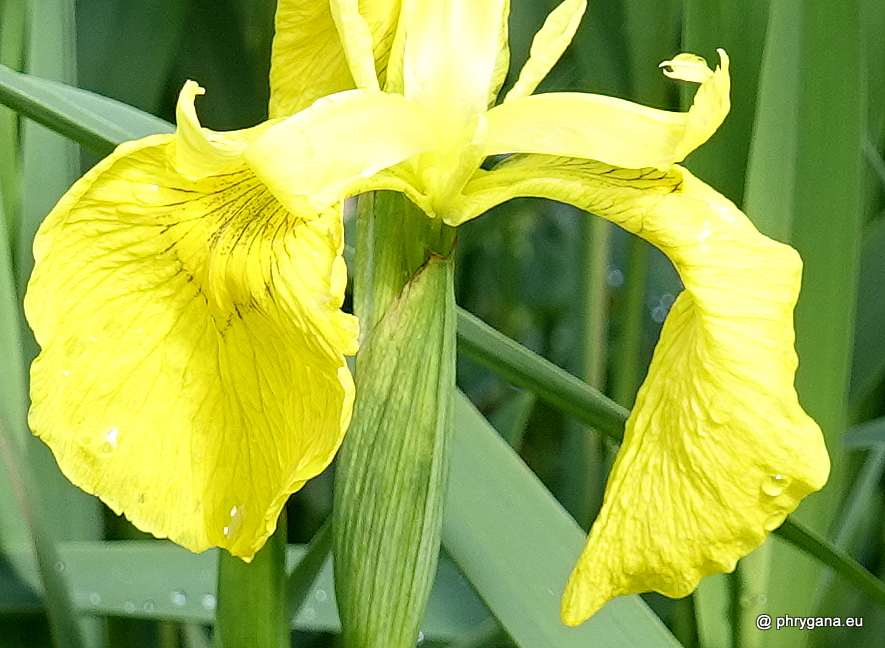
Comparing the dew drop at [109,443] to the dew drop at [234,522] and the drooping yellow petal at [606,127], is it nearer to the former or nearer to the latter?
the dew drop at [234,522]

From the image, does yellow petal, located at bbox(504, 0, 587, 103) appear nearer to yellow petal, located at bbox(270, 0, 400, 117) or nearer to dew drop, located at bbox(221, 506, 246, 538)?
yellow petal, located at bbox(270, 0, 400, 117)

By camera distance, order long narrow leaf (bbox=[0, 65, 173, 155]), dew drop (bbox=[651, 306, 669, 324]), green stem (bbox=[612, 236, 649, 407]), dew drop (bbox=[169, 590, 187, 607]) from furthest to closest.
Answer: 1. dew drop (bbox=[651, 306, 669, 324])
2. green stem (bbox=[612, 236, 649, 407])
3. dew drop (bbox=[169, 590, 187, 607])
4. long narrow leaf (bbox=[0, 65, 173, 155])

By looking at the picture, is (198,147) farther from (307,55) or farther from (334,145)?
(307,55)

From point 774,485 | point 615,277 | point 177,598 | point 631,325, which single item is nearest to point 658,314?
point 615,277

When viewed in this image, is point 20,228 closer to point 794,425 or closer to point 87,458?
point 87,458

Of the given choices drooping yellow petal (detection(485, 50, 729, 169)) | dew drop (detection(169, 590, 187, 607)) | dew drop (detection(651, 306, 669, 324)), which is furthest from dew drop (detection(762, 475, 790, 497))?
dew drop (detection(651, 306, 669, 324))

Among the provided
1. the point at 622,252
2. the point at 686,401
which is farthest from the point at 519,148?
the point at 622,252

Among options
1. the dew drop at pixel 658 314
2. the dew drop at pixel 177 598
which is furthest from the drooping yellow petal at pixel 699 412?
the dew drop at pixel 658 314
